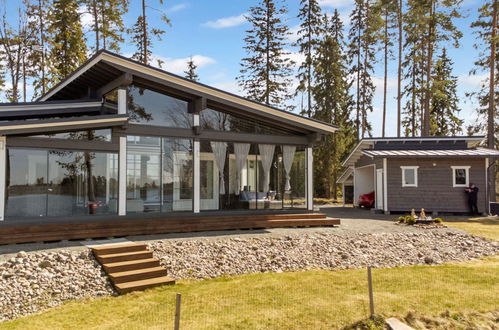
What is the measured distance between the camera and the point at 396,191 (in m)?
16.7

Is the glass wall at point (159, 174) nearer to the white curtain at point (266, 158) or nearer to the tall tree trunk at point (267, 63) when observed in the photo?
the white curtain at point (266, 158)

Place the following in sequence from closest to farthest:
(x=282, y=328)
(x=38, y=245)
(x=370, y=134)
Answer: (x=282, y=328) < (x=38, y=245) < (x=370, y=134)

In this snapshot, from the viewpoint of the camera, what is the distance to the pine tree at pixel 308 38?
1061 inches

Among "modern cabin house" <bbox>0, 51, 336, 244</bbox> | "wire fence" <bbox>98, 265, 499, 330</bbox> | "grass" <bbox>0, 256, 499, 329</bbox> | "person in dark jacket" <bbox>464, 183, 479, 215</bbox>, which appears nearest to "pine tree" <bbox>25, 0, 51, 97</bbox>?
"modern cabin house" <bbox>0, 51, 336, 244</bbox>

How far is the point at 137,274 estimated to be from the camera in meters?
6.96

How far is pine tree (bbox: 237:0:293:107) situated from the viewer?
26.7 metres

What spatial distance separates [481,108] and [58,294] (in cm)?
2529

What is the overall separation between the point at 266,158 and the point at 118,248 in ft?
19.0

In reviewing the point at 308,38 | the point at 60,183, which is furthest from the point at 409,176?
the point at 308,38

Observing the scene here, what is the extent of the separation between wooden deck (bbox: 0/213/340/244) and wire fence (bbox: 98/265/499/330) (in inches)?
119

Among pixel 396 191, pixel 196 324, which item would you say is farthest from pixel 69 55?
pixel 196 324

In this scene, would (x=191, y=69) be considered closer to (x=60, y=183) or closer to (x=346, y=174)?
(x=346, y=174)

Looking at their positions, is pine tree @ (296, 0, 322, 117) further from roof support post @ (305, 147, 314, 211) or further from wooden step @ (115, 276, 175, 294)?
wooden step @ (115, 276, 175, 294)

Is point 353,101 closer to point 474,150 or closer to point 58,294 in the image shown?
point 474,150
